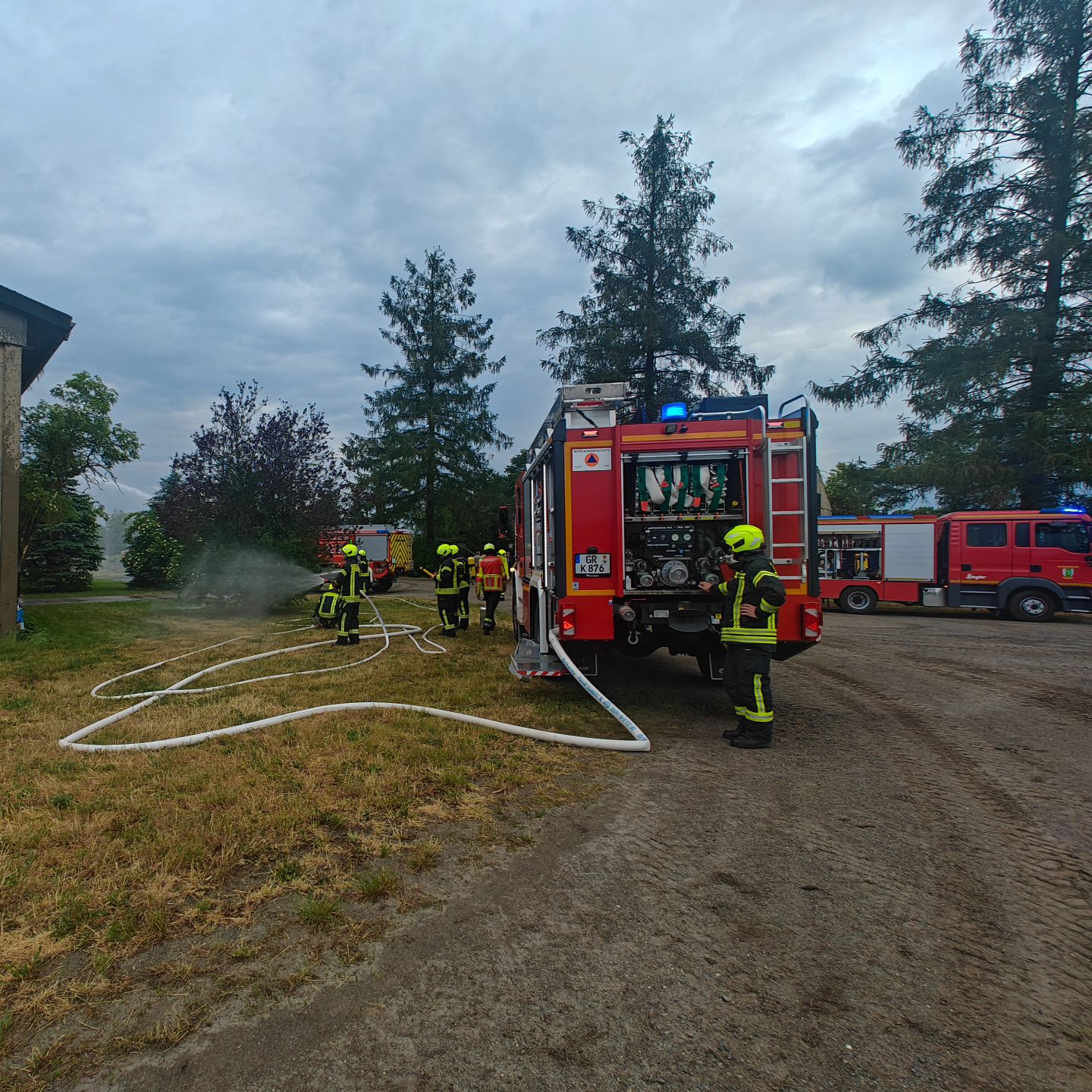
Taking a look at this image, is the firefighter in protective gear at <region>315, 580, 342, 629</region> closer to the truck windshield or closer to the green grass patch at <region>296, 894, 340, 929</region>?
the green grass patch at <region>296, 894, 340, 929</region>

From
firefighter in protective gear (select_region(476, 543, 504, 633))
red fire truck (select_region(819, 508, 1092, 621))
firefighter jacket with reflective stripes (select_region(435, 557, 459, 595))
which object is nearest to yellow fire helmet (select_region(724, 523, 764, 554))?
firefighter jacket with reflective stripes (select_region(435, 557, 459, 595))

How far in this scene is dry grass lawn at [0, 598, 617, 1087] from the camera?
2.17m

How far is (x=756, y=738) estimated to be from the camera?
4871mm

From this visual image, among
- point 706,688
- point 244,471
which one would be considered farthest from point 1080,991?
point 244,471

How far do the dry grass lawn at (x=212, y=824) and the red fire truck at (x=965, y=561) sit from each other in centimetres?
1190

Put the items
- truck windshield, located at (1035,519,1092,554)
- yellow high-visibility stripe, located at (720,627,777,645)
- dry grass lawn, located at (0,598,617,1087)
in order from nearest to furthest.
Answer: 1. dry grass lawn, located at (0,598,617,1087)
2. yellow high-visibility stripe, located at (720,627,777,645)
3. truck windshield, located at (1035,519,1092,554)

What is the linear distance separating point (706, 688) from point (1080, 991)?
16.3 ft

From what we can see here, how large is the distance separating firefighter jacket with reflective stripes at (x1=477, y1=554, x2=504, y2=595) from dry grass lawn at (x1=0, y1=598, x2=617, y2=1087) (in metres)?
5.21

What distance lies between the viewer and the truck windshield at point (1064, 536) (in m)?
13.7

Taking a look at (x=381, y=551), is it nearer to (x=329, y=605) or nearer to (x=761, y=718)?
(x=329, y=605)

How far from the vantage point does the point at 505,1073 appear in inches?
71.5

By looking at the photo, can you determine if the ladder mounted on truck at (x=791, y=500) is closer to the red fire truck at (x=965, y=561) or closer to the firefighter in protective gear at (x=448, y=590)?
the firefighter in protective gear at (x=448, y=590)

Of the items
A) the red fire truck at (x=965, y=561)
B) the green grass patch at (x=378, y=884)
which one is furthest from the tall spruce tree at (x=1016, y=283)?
Answer: the green grass patch at (x=378, y=884)

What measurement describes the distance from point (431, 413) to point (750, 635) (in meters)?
28.8
